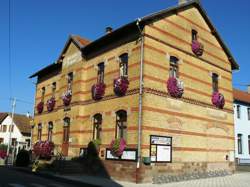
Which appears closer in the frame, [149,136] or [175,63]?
[149,136]

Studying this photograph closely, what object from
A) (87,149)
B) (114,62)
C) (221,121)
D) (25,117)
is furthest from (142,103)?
(25,117)

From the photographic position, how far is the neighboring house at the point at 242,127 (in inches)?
1256

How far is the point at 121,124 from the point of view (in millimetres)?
18062

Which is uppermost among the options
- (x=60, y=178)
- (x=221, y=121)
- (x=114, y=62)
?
→ (x=114, y=62)

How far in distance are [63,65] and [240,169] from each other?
56.8 ft

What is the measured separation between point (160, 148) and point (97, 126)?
4900mm

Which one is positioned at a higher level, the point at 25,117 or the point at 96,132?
the point at 25,117

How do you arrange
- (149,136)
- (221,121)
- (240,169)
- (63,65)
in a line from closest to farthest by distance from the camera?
1. (149,136)
2. (221,121)
3. (63,65)
4. (240,169)

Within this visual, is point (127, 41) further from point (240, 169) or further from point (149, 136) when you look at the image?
point (240, 169)

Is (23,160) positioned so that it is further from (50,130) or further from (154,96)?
(154,96)

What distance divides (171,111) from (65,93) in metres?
8.76

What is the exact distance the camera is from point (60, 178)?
54.9 feet

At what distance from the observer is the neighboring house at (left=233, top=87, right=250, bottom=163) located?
3190cm

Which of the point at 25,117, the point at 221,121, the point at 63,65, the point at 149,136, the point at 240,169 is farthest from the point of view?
the point at 25,117
